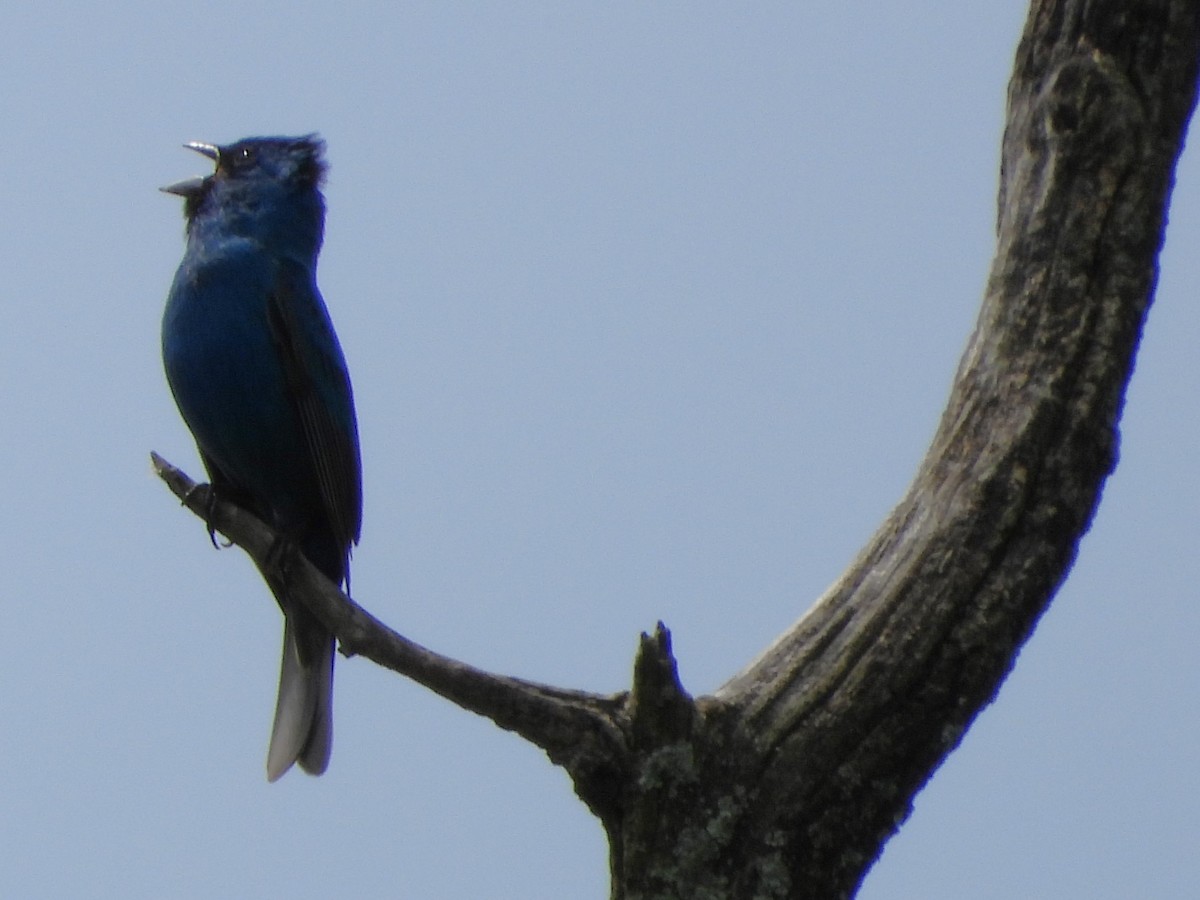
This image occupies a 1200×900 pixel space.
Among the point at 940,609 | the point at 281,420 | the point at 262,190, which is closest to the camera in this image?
the point at 940,609

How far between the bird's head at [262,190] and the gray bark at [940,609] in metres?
3.24

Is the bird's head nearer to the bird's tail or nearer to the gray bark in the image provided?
the bird's tail

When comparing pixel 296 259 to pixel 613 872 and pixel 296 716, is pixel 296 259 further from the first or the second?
pixel 613 872

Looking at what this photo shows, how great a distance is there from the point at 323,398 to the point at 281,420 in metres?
0.20

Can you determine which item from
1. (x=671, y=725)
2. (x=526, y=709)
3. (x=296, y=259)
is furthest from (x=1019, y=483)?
(x=296, y=259)

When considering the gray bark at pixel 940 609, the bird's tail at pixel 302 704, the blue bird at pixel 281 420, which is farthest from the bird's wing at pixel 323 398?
the gray bark at pixel 940 609

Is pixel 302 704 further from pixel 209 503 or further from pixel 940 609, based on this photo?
pixel 940 609

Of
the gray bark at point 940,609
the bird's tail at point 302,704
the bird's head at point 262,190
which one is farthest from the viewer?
the bird's head at point 262,190

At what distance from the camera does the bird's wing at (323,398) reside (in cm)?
666

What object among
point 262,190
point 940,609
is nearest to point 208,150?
point 262,190

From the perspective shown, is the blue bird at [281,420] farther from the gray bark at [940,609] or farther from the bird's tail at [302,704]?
the gray bark at [940,609]

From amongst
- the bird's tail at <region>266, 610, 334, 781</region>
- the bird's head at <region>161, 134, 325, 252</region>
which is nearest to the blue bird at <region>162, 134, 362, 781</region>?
the bird's tail at <region>266, 610, 334, 781</region>

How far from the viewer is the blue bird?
6.67 meters

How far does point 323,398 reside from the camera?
680cm
